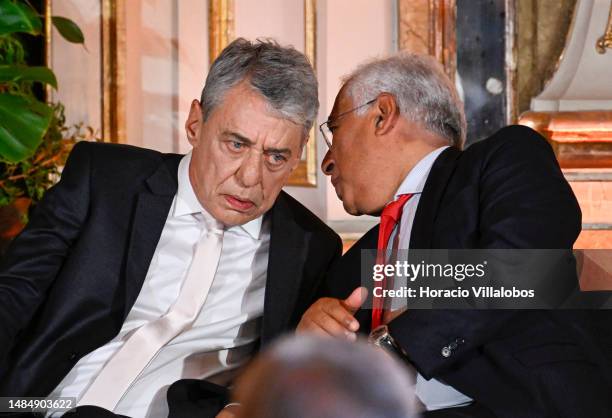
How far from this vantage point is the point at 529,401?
176 cm

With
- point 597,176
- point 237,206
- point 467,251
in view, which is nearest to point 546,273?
point 467,251

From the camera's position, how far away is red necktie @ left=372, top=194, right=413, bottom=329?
2016 millimetres

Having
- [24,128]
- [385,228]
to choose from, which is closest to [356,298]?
[385,228]

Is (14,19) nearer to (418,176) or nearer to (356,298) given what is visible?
(418,176)

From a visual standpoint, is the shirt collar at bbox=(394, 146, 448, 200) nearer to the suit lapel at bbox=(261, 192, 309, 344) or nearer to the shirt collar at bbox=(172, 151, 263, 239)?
the suit lapel at bbox=(261, 192, 309, 344)

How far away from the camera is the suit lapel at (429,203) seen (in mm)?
1944

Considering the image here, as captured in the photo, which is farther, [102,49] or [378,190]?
[102,49]

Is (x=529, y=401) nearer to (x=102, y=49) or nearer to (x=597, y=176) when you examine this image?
(x=597, y=176)

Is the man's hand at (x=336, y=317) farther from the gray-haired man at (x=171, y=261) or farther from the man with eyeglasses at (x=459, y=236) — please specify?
the gray-haired man at (x=171, y=261)

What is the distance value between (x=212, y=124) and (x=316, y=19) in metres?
2.20

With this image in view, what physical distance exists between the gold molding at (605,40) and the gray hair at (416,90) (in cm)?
214

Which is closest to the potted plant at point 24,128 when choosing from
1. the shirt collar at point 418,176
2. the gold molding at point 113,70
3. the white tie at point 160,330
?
the gold molding at point 113,70

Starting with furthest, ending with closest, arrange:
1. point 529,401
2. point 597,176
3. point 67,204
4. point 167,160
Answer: point 597,176, point 167,160, point 67,204, point 529,401

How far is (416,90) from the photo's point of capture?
7.11 feet
